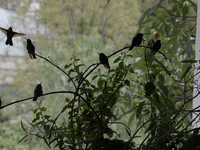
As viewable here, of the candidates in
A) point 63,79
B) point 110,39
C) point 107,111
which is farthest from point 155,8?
point 110,39

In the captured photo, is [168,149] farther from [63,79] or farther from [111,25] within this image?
[111,25]

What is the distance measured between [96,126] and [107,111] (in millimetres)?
46

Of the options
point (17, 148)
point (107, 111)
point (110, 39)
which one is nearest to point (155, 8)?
point (107, 111)

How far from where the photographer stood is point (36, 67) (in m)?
3.18

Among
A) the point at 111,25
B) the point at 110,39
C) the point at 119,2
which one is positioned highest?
the point at 119,2

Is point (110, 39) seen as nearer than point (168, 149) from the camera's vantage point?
No

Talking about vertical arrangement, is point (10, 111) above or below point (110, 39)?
below

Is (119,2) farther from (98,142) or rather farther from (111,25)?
(98,142)

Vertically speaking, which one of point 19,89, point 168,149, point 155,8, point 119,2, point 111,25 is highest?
point 119,2

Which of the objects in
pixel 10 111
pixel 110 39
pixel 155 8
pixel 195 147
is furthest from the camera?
pixel 110 39

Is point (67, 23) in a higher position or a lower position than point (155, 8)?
higher

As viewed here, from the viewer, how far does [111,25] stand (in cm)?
354

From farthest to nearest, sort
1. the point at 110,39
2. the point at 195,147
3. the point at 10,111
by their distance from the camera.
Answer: the point at 110,39, the point at 10,111, the point at 195,147

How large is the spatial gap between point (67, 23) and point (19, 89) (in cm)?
117
